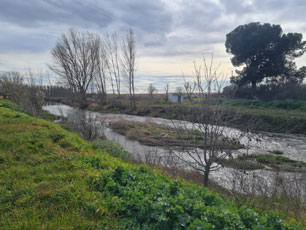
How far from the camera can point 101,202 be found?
3113 millimetres

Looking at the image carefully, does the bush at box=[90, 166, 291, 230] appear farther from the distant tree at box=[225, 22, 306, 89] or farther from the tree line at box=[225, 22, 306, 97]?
the distant tree at box=[225, 22, 306, 89]

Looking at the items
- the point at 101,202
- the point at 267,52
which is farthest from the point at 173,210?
the point at 267,52

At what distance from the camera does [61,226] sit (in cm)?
263

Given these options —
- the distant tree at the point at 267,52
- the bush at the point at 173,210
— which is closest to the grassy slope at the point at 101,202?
the bush at the point at 173,210

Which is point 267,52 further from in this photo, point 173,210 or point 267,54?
point 173,210

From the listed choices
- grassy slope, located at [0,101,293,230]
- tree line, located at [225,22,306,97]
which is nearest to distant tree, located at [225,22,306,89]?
tree line, located at [225,22,306,97]

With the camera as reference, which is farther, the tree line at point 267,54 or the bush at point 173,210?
the tree line at point 267,54

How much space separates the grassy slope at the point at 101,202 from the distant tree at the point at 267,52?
3053cm

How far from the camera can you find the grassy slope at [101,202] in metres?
2.51

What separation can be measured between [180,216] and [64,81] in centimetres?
3810

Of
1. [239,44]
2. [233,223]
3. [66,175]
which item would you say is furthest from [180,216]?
[239,44]

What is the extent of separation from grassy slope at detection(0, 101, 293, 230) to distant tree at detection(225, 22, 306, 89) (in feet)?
100

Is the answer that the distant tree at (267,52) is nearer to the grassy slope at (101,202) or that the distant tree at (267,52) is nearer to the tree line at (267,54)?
the tree line at (267,54)

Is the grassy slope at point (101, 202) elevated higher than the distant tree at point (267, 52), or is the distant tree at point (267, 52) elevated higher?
the distant tree at point (267, 52)
